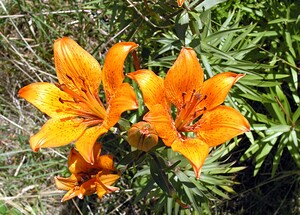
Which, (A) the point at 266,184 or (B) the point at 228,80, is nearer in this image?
(B) the point at 228,80

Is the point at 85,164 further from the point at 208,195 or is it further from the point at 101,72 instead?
the point at 208,195

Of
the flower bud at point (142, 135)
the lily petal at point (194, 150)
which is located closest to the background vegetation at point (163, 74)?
the lily petal at point (194, 150)

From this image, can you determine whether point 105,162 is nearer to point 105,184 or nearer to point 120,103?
point 105,184

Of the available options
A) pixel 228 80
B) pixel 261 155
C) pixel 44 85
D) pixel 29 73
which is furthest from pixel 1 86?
pixel 228 80

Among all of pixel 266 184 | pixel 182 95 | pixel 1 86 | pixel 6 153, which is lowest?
pixel 266 184

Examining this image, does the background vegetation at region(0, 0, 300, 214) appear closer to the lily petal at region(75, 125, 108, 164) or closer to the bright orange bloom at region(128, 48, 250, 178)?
the bright orange bloom at region(128, 48, 250, 178)

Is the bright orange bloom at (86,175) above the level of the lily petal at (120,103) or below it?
below

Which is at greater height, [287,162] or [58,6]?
[58,6]

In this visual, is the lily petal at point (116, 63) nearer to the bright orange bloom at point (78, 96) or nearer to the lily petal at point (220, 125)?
the bright orange bloom at point (78, 96)
